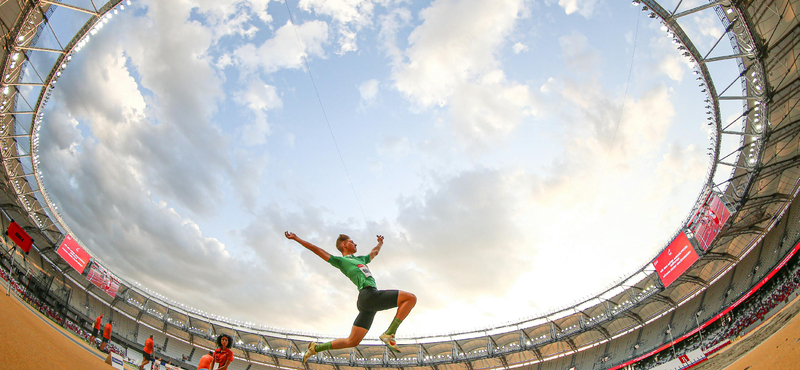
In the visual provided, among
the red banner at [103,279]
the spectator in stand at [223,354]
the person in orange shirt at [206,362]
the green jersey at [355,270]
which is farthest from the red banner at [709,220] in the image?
the red banner at [103,279]

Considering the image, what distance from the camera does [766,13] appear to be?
16875 millimetres

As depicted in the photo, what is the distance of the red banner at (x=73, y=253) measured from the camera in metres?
30.4

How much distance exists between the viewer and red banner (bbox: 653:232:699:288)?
25.7 m

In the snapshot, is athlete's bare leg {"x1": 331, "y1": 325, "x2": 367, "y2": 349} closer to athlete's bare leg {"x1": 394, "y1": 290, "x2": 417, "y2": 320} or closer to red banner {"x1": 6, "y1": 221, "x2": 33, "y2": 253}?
athlete's bare leg {"x1": 394, "y1": 290, "x2": 417, "y2": 320}

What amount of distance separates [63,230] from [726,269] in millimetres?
56526

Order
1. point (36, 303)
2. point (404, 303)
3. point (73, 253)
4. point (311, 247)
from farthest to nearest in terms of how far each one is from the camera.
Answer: point (73, 253) → point (36, 303) → point (311, 247) → point (404, 303)

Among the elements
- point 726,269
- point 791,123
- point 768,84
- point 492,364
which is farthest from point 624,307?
point 768,84

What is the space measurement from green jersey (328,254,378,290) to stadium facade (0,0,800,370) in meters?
9.01

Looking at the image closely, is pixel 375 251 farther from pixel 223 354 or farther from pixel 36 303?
pixel 36 303

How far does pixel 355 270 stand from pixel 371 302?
544 mm

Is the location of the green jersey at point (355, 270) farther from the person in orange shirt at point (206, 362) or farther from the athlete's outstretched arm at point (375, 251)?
the person in orange shirt at point (206, 362)

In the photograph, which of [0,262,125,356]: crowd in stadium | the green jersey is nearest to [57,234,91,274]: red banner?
[0,262,125,356]: crowd in stadium

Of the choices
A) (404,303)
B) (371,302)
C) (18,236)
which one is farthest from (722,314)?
(18,236)

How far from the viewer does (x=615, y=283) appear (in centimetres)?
3228
